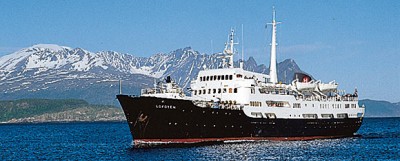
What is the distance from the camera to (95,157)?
66438 mm

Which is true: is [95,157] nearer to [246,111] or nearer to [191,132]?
[191,132]

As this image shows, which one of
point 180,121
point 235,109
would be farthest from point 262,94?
point 180,121

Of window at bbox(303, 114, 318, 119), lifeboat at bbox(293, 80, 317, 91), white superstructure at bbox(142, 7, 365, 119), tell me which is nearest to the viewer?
white superstructure at bbox(142, 7, 365, 119)

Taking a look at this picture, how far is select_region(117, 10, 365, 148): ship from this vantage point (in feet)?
225

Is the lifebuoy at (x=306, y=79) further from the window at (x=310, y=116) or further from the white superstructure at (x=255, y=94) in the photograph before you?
the window at (x=310, y=116)

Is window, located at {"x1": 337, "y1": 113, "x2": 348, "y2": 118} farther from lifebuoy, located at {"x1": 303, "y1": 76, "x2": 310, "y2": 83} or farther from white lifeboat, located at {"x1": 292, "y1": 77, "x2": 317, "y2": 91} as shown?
lifebuoy, located at {"x1": 303, "y1": 76, "x2": 310, "y2": 83}

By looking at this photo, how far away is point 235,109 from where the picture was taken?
71.5 m

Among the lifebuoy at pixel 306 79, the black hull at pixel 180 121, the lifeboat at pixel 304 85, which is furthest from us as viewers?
the lifebuoy at pixel 306 79

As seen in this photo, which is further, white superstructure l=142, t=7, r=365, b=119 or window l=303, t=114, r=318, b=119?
window l=303, t=114, r=318, b=119

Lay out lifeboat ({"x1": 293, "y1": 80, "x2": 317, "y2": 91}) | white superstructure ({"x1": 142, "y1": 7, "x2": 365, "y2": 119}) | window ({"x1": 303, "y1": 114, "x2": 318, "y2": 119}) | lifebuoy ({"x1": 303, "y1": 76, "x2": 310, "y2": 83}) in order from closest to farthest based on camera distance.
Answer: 1. white superstructure ({"x1": 142, "y1": 7, "x2": 365, "y2": 119})
2. window ({"x1": 303, "y1": 114, "x2": 318, "y2": 119})
3. lifeboat ({"x1": 293, "y1": 80, "x2": 317, "y2": 91})
4. lifebuoy ({"x1": 303, "y1": 76, "x2": 310, "y2": 83})

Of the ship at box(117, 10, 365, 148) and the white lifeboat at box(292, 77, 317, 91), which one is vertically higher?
the white lifeboat at box(292, 77, 317, 91)

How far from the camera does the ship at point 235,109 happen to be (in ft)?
225

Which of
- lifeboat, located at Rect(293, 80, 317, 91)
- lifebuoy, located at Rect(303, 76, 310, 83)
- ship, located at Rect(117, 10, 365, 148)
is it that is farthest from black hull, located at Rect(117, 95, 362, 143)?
lifebuoy, located at Rect(303, 76, 310, 83)

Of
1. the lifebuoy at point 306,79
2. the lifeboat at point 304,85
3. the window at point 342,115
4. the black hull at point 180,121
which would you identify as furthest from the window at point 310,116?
the black hull at point 180,121
